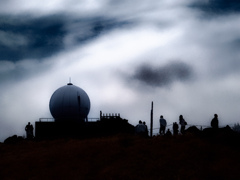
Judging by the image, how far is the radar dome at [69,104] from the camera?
34.5 metres

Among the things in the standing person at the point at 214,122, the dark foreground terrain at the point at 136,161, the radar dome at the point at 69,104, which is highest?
the radar dome at the point at 69,104

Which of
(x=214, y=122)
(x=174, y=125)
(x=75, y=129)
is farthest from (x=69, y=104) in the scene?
(x=214, y=122)

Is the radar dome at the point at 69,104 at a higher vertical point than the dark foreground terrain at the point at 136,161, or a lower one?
higher

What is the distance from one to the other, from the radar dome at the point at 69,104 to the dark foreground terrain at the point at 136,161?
11.6m

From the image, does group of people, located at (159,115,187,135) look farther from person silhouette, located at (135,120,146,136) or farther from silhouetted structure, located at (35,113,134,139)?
silhouetted structure, located at (35,113,134,139)

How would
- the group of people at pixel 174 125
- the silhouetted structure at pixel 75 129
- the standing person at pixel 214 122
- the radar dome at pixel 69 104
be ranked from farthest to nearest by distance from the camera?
the radar dome at pixel 69 104 < the silhouetted structure at pixel 75 129 < the group of people at pixel 174 125 < the standing person at pixel 214 122

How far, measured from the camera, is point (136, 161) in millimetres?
17969

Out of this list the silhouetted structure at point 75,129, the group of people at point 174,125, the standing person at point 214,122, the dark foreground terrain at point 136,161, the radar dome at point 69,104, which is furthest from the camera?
the radar dome at point 69,104

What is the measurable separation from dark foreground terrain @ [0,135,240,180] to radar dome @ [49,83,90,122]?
11.6m

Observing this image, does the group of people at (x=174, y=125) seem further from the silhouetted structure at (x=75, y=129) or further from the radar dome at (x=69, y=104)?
the radar dome at (x=69, y=104)

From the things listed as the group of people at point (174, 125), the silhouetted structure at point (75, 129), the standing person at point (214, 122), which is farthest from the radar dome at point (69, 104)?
the standing person at point (214, 122)

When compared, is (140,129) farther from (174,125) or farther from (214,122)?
(214,122)

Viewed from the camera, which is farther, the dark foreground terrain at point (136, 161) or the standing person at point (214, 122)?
the standing person at point (214, 122)

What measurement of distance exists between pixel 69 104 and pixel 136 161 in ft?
58.9
